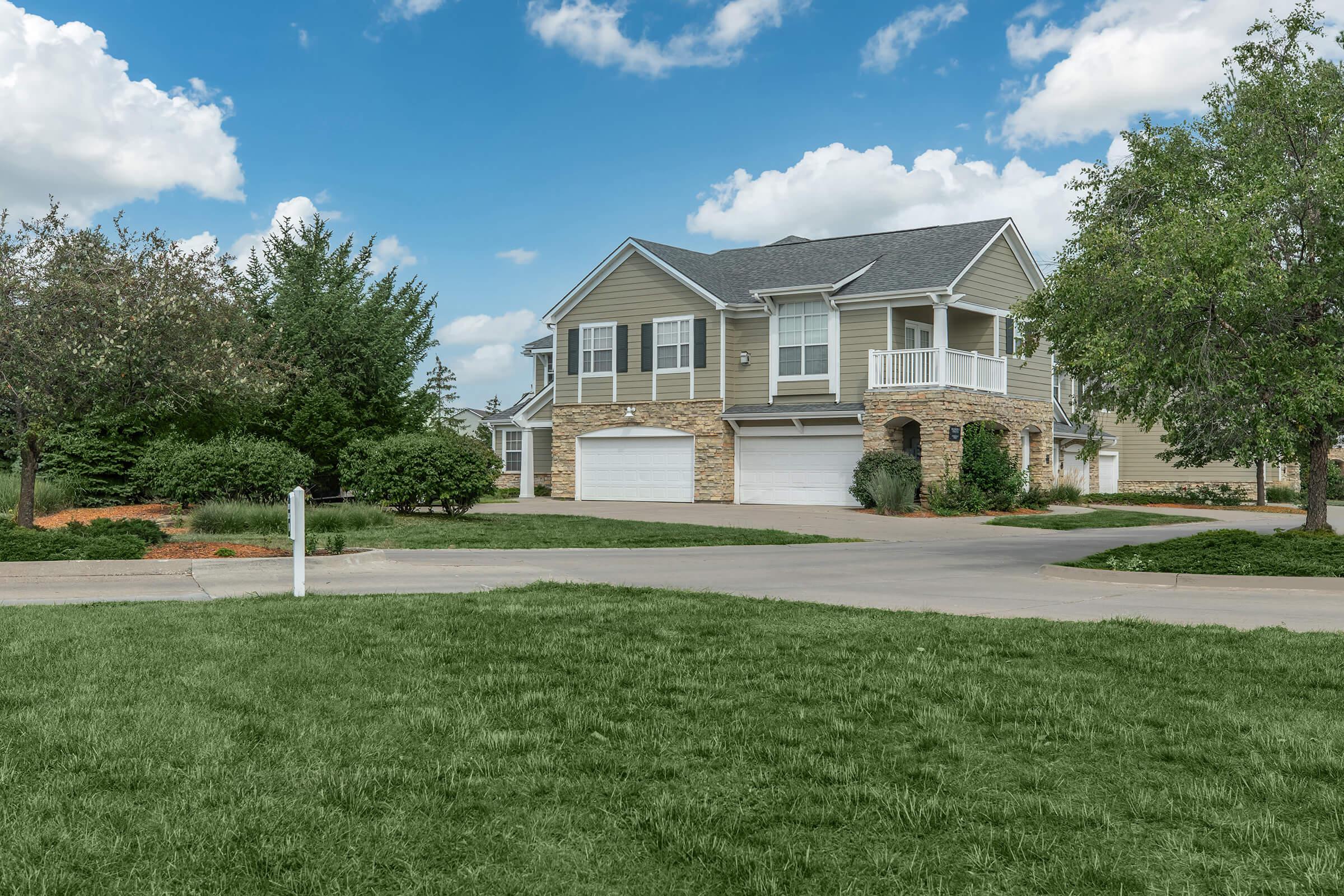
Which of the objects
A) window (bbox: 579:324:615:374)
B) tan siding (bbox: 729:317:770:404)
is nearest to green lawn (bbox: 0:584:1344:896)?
tan siding (bbox: 729:317:770:404)

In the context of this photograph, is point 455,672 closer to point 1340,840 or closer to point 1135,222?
point 1340,840

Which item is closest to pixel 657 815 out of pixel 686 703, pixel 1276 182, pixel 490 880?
pixel 490 880

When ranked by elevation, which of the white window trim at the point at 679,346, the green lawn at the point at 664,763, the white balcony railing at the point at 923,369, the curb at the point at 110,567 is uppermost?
the white window trim at the point at 679,346

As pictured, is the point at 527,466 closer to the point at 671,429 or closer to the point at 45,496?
the point at 671,429

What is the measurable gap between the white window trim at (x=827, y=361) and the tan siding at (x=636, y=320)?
1705 millimetres

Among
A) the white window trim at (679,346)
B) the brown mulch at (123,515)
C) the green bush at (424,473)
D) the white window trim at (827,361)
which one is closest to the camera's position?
the brown mulch at (123,515)

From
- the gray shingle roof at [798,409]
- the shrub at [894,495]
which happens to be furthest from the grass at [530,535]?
the gray shingle roof at [798,409]

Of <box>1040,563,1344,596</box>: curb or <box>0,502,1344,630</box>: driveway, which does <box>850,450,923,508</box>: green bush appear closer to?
<box>0,502,1344,630</box>: driveway

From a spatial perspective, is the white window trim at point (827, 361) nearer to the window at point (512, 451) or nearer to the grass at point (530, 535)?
the grass at point (530, 535)

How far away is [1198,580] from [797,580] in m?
4.91

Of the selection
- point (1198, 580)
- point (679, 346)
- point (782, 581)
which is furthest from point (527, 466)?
point (1198, 580)

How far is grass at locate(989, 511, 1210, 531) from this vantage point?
26391mm

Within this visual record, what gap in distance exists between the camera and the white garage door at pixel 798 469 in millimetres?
31844

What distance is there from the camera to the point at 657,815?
4398mm
